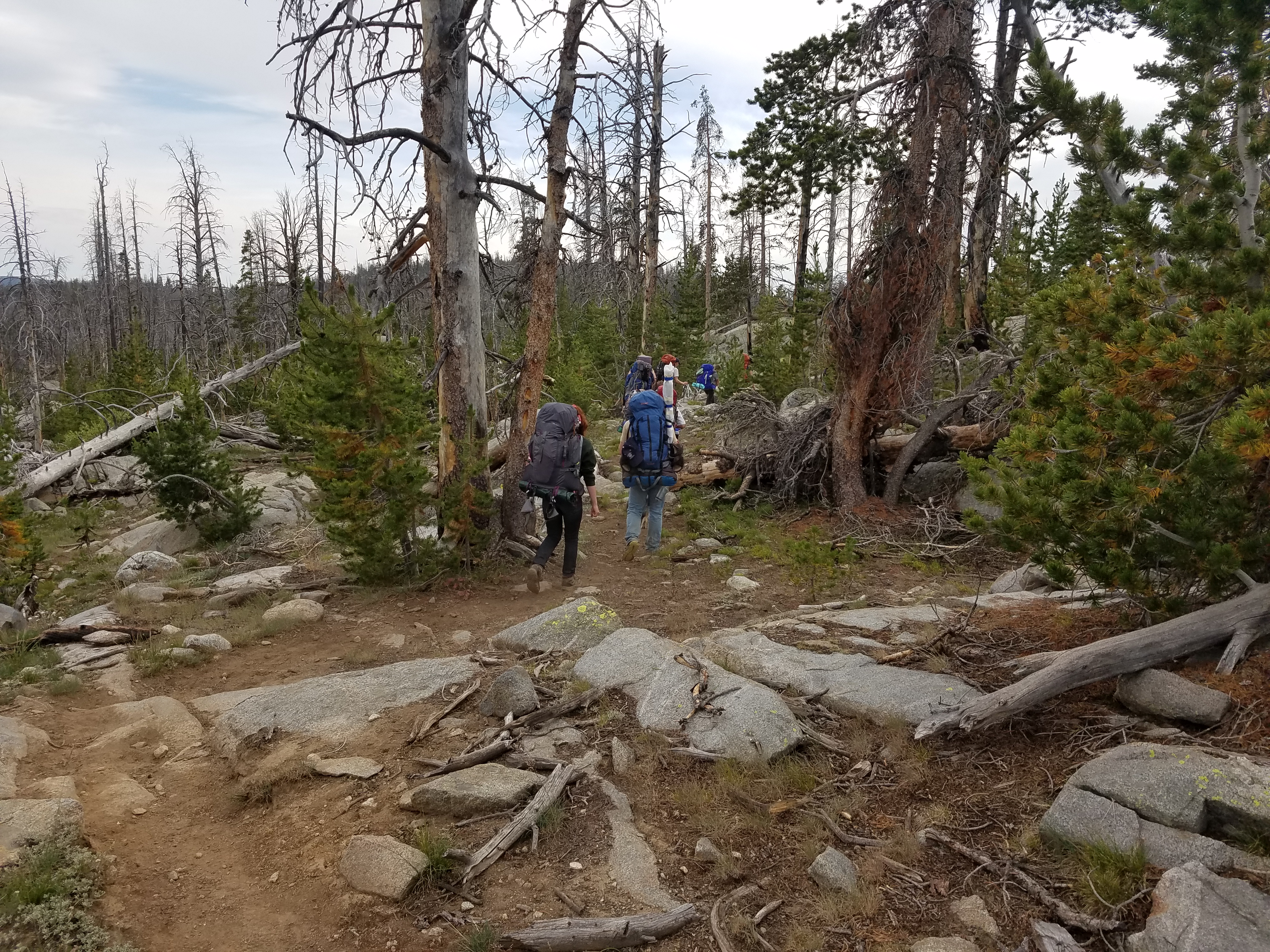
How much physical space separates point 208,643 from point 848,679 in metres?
5.52

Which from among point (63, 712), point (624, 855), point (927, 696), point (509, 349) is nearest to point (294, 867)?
point (624, 855)

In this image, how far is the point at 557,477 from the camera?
7.64 m

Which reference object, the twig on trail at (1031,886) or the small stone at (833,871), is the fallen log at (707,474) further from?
the small stone at (833,871)

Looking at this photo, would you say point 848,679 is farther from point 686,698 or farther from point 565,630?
point 565,630

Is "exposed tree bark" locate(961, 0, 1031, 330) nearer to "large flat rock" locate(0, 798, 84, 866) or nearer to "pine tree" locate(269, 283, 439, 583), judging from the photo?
"pine tree" locate(269, 283, 439, 583)

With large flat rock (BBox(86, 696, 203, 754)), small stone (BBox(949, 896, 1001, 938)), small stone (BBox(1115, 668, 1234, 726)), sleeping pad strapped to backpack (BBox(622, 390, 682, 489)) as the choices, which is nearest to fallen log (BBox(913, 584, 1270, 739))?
small stone (BBox(1115, 668, 1234, 726))

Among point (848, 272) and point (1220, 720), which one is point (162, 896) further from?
point (848, 272)

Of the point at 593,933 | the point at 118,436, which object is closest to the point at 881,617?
the point at 593,933

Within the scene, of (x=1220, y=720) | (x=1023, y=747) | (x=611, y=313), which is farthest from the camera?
(x=611, y=313)

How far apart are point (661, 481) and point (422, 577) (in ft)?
9.60

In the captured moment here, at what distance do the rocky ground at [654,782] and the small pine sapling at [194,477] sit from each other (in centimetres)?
452

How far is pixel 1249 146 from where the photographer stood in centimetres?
409

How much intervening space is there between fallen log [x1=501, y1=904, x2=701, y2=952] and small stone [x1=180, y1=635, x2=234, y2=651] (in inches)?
192

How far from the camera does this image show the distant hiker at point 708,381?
70.3ft
